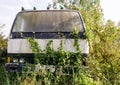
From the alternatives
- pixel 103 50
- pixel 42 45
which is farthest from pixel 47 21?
pixel 103 50

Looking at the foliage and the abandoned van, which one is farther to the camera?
the abandoned van

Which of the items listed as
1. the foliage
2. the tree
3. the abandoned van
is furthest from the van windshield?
the tree

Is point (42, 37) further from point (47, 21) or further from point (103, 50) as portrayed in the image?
point (103, 50)

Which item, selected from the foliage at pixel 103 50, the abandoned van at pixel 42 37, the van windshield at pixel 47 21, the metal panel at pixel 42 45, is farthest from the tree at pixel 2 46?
the metal panel at pixel 42 45

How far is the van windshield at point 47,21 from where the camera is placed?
362 inches

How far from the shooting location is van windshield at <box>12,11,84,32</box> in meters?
9.19

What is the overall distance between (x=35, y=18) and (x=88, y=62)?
7.02 feet

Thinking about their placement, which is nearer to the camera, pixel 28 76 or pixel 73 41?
pixel 28 76

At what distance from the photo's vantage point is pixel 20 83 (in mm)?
7719

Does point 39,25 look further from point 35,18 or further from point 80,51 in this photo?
point 80,51

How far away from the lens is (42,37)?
348 inches

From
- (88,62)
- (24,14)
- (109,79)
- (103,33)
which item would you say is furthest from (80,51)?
(103,33)

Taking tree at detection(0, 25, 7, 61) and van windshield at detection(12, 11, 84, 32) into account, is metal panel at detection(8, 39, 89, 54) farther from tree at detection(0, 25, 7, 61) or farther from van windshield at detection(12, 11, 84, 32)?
tree at detection(0, 25, 7, 61)

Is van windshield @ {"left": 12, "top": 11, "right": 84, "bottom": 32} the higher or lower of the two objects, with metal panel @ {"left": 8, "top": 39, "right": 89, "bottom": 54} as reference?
higher
